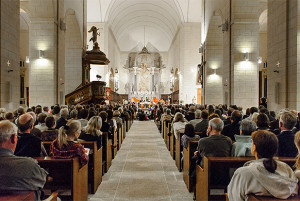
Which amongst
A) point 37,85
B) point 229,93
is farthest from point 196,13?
point 37,85

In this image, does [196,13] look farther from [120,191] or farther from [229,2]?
[120,191]

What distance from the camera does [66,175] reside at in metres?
3.54

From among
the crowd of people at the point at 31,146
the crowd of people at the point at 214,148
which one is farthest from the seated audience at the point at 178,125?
the crowd of people at the point at 31,146

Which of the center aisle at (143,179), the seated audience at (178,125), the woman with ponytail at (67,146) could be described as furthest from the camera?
the seated audience at (178,125)

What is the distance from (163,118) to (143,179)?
5349 millimetres

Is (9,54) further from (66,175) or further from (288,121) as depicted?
(288,121)

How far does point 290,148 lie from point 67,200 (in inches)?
116

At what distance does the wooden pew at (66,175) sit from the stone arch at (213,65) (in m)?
12.2

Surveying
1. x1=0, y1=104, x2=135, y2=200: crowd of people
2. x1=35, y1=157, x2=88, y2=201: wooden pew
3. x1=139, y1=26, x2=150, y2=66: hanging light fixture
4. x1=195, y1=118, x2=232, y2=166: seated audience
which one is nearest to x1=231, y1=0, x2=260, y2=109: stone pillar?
x1=0, y1=104, x2=135, y2=200: crowd of people

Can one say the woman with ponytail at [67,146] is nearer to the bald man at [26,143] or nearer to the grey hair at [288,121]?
the bald man at [26,143]

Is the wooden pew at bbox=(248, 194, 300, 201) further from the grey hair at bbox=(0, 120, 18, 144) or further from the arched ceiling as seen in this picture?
the arched ceiling

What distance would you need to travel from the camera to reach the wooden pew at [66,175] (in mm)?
3125

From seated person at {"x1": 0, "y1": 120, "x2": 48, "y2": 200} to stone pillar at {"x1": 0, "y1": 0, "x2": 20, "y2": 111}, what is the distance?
6.35m

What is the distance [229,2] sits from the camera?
11.6 m
